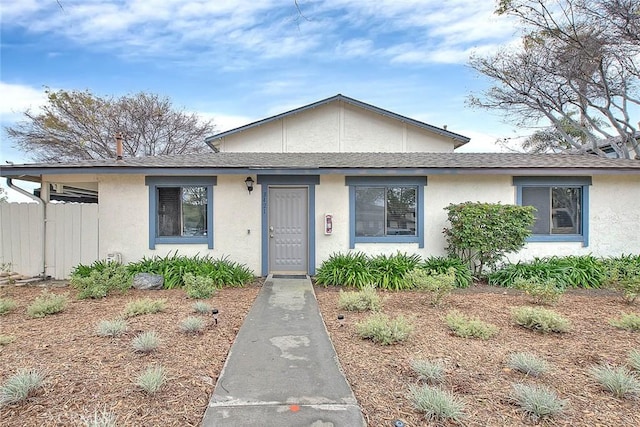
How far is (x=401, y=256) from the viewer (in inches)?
332

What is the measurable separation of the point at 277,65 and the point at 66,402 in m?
13.8

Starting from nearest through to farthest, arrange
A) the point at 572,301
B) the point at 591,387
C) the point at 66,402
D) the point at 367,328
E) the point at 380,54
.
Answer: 1. the point at 66,402
2. the point at 591,387
3. the point at 367,328
4. the point at 572,301
5. the point at 380,54

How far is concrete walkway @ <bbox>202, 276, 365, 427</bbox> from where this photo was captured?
2.71 metres

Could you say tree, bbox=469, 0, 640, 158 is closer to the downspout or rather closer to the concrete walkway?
the concrete walkway

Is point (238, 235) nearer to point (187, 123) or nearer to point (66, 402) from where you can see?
point (66, 402)

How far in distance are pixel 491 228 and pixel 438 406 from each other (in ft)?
19.1

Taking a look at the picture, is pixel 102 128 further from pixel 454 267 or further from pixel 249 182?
pixel 454 267

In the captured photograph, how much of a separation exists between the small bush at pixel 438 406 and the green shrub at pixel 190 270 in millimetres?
5571

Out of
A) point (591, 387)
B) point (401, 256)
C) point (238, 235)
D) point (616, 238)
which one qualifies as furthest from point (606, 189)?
point (238, 235)

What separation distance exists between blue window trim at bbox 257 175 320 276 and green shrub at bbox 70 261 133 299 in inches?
120

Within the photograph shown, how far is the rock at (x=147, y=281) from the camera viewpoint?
7.50 meters

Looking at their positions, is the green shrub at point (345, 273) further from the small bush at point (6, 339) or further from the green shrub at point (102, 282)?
the small bush at point (6, 339)

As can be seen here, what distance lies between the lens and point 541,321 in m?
4.79

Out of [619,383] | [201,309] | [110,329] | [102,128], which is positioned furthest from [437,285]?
[102,128]
